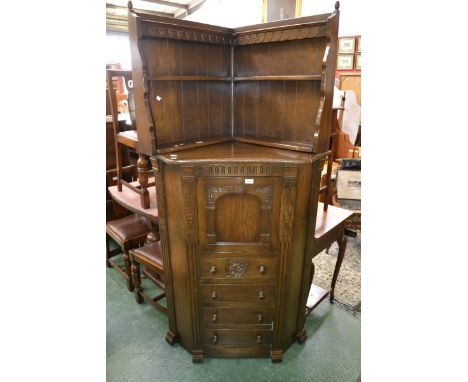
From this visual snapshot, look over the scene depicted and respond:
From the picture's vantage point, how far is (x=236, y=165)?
153 cm

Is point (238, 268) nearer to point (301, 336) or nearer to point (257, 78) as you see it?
point (301, 336)

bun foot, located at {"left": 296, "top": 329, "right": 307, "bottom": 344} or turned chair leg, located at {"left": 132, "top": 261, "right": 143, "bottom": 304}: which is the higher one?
turned chair leg, located at {"left": 132, "top": 261, "right": 143, "bottom": 304}

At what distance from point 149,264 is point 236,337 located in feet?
2.36

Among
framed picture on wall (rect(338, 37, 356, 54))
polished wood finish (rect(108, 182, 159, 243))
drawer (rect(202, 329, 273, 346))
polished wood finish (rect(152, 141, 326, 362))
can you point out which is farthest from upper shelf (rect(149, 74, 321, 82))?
framed picture on wall (rect(338, 37, 356, 54))

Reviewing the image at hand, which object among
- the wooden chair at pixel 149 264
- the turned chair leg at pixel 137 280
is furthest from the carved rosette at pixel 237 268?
the turned chair leg at pixel 137 280

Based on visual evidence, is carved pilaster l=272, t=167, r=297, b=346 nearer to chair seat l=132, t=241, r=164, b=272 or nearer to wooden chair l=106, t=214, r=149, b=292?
chair seat l=132, t=241, r=164, b=272

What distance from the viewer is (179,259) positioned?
5.82 ft

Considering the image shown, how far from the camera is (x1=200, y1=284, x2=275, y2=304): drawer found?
1.79 m

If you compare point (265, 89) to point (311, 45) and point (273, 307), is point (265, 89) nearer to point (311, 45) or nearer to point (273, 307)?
point (311, 45)

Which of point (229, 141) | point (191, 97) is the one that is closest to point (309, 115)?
point (229, 141)

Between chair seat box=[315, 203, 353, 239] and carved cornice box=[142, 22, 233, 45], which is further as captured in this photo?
chair seat box=[315, 203, 353, 239]

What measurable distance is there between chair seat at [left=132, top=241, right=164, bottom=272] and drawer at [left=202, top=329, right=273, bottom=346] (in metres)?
0.50
